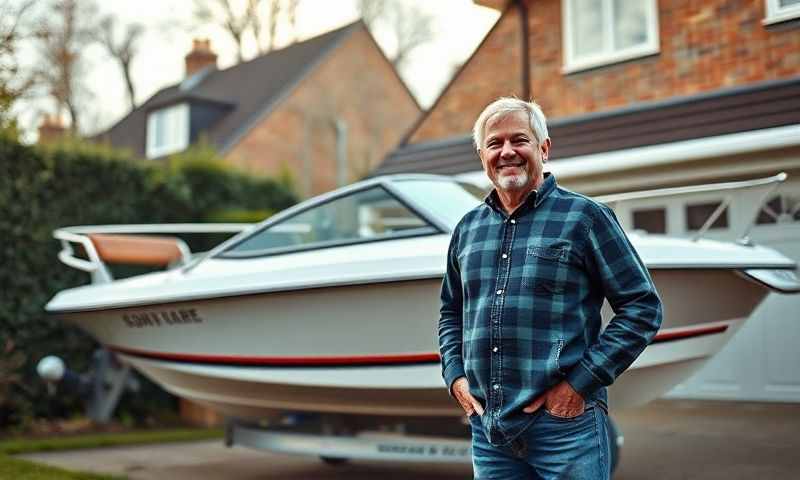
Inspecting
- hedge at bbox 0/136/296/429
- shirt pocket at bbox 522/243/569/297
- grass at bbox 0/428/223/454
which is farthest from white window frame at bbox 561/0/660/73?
shirt pocket at bbox 522/243/569/297

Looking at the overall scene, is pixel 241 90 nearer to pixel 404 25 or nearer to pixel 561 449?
pixel 404 25

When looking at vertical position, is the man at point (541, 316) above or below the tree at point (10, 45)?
below

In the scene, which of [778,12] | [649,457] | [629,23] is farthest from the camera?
[629,23]

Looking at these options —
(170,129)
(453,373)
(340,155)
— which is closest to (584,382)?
(453,373)

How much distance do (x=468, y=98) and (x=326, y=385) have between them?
5.43 metres

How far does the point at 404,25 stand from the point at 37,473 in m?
22.5

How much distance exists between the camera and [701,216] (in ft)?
23.4

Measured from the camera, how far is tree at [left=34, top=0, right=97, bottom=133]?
746 cm

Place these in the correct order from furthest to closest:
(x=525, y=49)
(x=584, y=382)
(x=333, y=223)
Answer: (x=525, y=49), (x=333, y=223), (x=584, y=382)

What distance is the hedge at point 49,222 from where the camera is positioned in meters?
7.15

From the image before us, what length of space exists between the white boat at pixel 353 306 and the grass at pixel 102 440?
151cm

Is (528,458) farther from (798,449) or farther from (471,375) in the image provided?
(798,449)

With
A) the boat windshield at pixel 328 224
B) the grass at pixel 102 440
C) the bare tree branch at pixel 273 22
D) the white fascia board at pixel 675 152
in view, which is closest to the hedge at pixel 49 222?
the grass at pixel 102 440

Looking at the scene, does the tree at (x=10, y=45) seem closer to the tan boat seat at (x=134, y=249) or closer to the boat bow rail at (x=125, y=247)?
the boat bow rail at (x=125, y=247)
